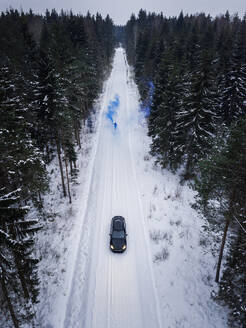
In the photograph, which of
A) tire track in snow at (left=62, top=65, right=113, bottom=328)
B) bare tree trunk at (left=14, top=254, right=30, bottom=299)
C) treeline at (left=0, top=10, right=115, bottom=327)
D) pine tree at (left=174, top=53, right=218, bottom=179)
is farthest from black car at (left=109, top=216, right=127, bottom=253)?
pine tree at (left=174, top=53, right=218, bottom=179)

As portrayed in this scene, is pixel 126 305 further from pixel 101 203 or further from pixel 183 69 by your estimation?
pixel 183 69

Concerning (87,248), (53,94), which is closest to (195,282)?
(87,248)

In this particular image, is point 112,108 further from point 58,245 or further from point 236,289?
point 236,289

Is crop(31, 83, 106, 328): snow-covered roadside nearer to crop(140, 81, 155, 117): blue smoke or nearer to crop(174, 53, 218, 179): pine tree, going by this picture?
crop(174, 53, 218, 179): pine tree

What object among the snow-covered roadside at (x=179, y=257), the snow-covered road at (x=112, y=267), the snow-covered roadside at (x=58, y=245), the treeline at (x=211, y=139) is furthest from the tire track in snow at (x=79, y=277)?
the treeline at (x=211, y=139)

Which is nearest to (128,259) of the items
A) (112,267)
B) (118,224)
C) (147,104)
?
(112,267)

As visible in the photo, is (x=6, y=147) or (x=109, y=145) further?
(x=109, y=145)
